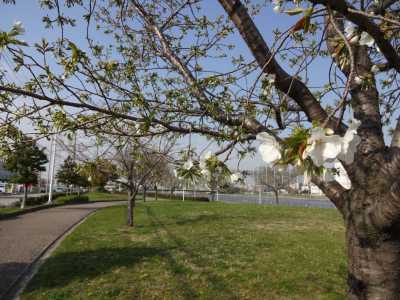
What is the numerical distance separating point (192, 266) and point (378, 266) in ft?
14.8

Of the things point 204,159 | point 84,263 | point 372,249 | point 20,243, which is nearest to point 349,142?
point 204,159

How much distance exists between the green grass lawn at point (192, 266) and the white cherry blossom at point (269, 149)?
14.1 feet

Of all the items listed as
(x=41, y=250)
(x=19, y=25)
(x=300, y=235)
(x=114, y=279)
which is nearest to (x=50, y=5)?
(x=19, y=25)

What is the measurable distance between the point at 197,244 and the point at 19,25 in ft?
23.8

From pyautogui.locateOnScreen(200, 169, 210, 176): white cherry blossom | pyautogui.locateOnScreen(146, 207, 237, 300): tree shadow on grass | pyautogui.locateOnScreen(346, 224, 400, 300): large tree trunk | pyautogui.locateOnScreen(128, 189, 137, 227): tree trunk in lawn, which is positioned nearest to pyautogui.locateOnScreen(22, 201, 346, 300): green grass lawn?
pyautogui.locateOnScreen(146, 207, 237, 300): tree shadow on grass

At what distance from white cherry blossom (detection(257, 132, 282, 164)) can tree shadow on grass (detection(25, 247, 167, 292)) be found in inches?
203

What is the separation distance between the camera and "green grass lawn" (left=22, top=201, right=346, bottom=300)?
4.94m

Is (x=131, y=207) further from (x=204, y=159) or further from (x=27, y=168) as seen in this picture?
(x=204, y=159)

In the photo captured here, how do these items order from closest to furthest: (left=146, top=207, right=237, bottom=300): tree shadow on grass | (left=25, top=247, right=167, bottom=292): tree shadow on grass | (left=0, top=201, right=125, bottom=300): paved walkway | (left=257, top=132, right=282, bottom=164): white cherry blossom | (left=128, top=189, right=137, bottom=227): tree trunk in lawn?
(left=257, top=132, right=282, bottom=164): white cherry blossom, (left=146, top=207, right=237, bottom=300): tree shadow on grass, (left=25, top=247, right=167, bottom=292): tree shadow on grass, (left=0, top=201, right=125, bottom=300): paved walkway, (left=128, top=189, right=137, bottom=227): tree trunk in lawn

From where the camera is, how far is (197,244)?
836 centimetres

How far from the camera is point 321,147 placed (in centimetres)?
90

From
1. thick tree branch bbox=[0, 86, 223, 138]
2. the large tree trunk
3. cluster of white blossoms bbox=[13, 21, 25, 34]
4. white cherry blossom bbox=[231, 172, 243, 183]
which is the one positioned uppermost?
cluster of white blossoms bbox=[13, 21, 25, 34]

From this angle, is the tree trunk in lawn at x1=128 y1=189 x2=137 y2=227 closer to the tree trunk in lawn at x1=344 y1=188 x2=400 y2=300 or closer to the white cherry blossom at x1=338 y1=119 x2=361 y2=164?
the tree trunk in lawn at x1=344 y1=188 x2=400 y2=300

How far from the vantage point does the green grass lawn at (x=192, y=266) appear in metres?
4.94
